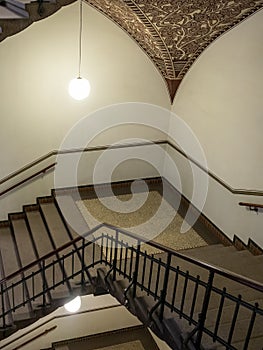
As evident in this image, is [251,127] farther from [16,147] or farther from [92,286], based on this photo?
[16,147]

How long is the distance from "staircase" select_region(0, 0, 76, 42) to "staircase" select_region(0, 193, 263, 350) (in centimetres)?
227

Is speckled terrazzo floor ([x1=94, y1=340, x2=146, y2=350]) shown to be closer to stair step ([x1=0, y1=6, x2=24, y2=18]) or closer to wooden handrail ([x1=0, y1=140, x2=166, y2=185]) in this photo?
wooden handrail ([x1=0, y1=140, x2=166, y2=185])

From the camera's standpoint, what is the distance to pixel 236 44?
5.62 meters

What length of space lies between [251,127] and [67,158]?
10.1 ft

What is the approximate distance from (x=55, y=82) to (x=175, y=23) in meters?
2.12

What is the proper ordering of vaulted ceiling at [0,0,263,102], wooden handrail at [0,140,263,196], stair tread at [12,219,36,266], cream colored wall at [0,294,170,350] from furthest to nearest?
cream colored wall at [0,294,170,350], stair tread at [12,219,36,266], wooden handrail at [0,140,263,196], vaulted ceiling at [0,0,263,102]

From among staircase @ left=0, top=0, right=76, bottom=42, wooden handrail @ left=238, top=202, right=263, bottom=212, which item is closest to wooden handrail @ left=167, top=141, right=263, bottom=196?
wooden handrail @ left=238, top=202, right=263, bottom=212

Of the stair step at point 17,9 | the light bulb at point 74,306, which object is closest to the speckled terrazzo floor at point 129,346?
the light bulb at point 74,306

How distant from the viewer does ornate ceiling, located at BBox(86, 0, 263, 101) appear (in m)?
4.81

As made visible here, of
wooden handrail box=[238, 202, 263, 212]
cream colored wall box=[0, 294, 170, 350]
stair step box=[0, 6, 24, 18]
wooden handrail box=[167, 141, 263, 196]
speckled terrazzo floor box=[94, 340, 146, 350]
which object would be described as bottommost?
speckled terrazzo floor box=[94, 340, 146, 350]

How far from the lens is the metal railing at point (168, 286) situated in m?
3.52

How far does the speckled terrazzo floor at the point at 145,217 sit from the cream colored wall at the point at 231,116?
59cm

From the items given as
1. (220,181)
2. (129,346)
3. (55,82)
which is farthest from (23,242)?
(220,181)

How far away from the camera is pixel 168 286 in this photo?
4859mm
